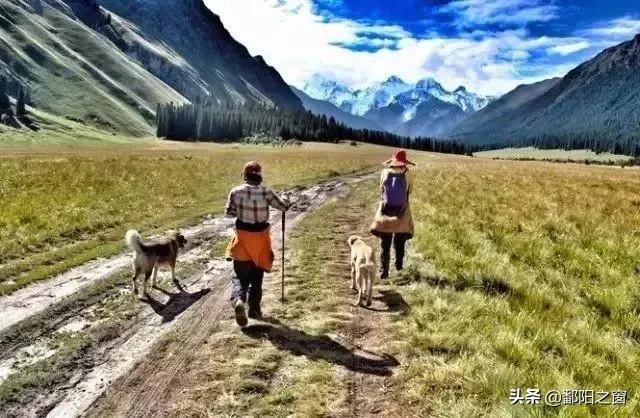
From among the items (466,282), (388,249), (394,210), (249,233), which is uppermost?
(394,210)

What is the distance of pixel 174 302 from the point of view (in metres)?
11.2

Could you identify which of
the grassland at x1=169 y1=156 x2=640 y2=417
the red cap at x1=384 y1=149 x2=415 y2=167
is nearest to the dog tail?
the grassland at x1=169 y1=156 x2=640 y2=417

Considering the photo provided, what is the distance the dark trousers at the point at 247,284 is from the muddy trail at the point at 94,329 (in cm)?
64

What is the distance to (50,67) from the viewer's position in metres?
198

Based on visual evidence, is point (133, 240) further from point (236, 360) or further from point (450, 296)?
point (450, 296)

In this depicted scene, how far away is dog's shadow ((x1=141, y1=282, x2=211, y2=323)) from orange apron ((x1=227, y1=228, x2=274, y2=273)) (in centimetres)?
180

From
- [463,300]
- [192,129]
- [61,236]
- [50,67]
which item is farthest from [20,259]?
[50,67]

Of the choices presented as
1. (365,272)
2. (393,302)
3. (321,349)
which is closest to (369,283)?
(365,272)

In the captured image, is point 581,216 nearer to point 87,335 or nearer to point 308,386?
point 308,386

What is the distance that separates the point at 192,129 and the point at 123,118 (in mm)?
42354

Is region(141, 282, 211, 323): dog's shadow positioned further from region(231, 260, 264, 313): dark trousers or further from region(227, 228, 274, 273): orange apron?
region(227, 228, 274, 273): orange apron

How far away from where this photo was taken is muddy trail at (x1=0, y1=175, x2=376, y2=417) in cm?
701

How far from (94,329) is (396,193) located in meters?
7.46

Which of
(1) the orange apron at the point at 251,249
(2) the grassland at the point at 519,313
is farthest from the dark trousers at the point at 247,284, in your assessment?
(2) the grassland at the point at 519,313
